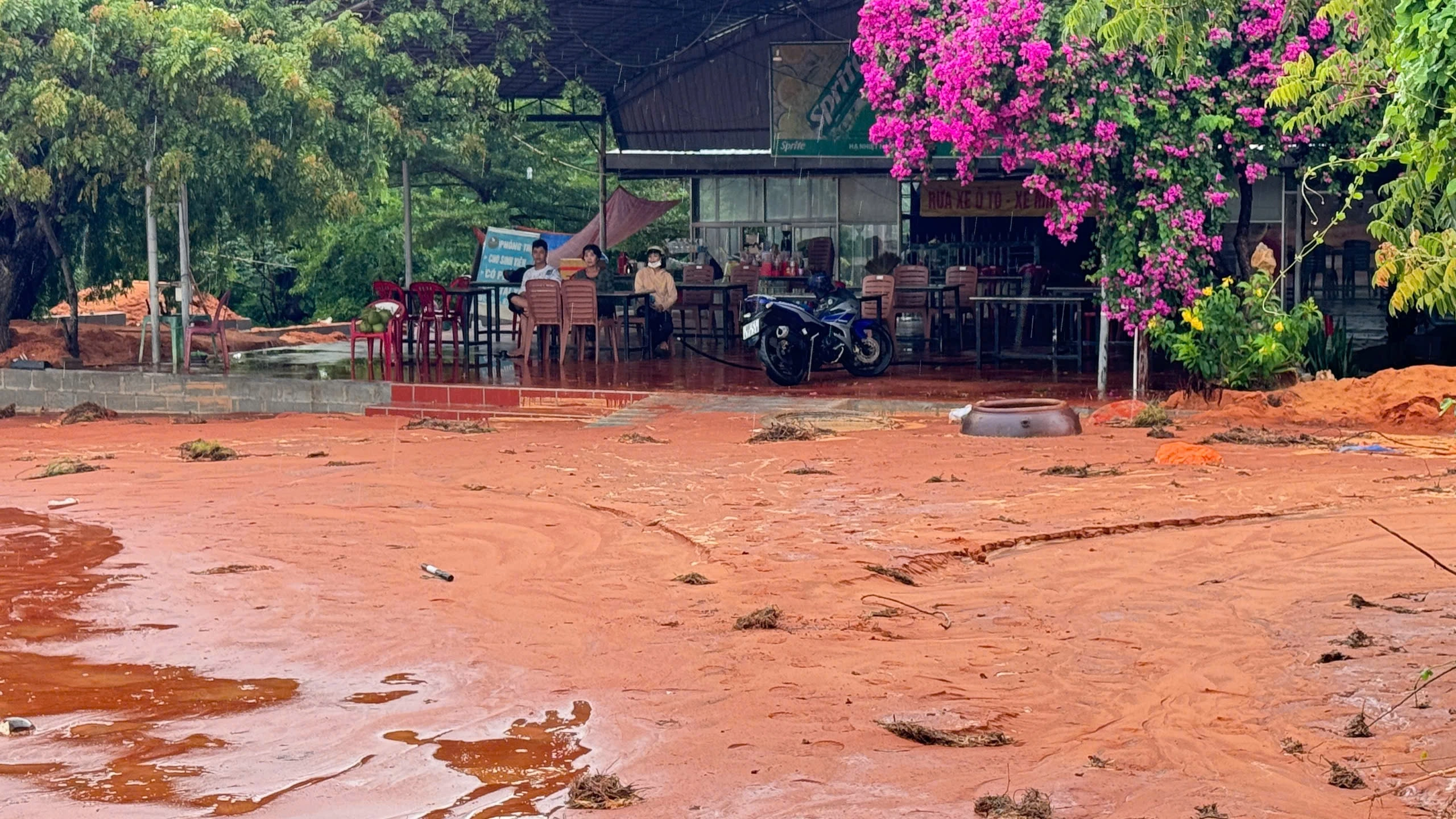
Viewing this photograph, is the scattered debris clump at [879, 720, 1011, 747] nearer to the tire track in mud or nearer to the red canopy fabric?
the tire track in mud

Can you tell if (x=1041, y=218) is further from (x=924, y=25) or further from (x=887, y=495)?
(x=887, y=495)

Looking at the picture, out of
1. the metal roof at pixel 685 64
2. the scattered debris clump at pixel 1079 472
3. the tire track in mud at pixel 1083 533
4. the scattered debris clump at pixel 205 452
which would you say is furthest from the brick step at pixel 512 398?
the tire track in mud at pixel 1083 533

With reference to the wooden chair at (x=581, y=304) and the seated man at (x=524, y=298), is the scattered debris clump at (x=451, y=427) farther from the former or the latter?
the seated man at (x=524, y=298)

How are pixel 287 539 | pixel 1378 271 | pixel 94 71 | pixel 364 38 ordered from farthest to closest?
1. pixel 364 38
2. pixel 94 71
3. pixel 287 539
4. pixel 1378 271

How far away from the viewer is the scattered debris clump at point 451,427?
12383mm

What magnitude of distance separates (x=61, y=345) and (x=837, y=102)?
28.8 ft

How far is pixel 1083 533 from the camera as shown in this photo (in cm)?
743

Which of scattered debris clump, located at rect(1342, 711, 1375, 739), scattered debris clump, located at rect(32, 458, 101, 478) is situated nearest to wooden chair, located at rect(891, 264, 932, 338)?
scattered debris clump, located at rect(32, 458, 101, 478)

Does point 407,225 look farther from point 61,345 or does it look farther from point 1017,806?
point 1017,806

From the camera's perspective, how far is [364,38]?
49.1 feet

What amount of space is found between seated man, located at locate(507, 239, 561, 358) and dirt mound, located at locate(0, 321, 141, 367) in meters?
4.10

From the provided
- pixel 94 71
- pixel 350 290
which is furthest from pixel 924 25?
pixel 350 290

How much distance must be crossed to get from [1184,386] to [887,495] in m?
4.72

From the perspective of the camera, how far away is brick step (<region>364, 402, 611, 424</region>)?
42.7ft
